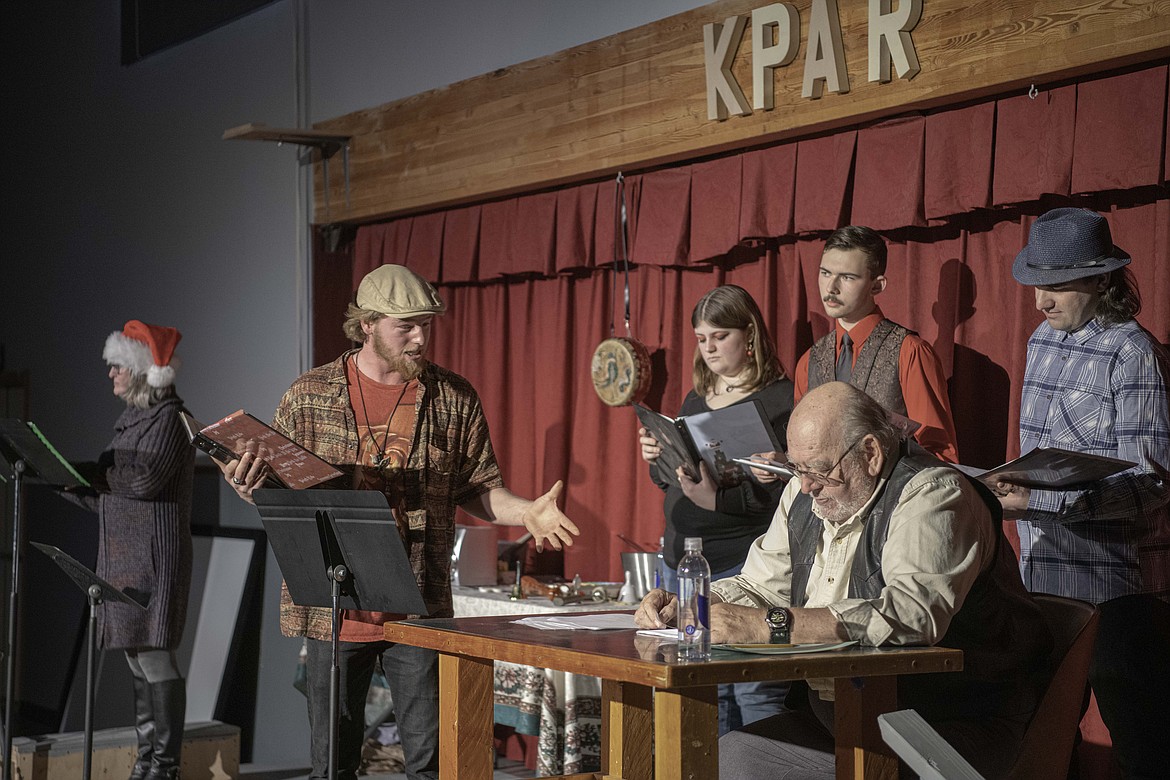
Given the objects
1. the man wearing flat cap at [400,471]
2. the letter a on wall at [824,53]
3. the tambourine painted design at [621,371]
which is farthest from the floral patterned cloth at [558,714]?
the letter a on wall at [824,53]

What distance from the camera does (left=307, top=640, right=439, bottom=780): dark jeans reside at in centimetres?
320

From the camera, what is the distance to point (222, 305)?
7.13 meters

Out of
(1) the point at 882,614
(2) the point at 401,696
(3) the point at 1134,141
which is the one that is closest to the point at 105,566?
(2) the point at 401,696

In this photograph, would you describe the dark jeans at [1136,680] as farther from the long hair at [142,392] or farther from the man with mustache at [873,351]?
the long hair at [142,392]

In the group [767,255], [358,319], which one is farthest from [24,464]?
[767,255]

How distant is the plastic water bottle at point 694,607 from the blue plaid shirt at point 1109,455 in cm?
133

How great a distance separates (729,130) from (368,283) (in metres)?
1.65

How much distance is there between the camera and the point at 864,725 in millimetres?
2326

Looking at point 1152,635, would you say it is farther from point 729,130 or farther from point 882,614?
point 729,130

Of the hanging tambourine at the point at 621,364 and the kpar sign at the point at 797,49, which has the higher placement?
the kpar sign at the point at 797,49

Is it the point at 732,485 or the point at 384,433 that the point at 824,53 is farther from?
the point at 384,433

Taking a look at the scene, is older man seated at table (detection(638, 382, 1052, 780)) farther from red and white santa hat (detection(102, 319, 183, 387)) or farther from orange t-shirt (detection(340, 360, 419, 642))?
red and white santa hat (detection(102, 319, 183, 387))

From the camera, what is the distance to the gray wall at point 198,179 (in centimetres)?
609

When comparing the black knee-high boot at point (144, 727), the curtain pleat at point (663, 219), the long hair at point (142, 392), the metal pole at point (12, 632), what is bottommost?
the black knee-high boot at point (144, 727)
